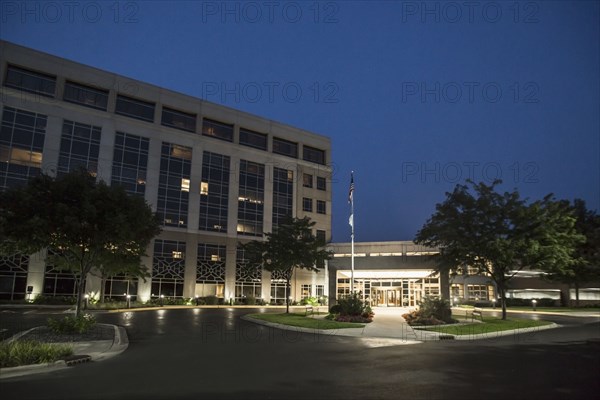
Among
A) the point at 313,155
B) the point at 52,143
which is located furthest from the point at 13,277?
the point at 313,155

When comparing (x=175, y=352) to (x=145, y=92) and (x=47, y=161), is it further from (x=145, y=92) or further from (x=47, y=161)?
(x=145, y=92)

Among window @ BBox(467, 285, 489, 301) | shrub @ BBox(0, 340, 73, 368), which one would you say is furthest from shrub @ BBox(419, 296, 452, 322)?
window @ BBox(467, 285, 489, 301)

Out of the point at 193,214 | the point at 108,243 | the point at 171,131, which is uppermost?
the point at 171,131

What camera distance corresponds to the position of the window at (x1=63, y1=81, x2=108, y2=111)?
184ft

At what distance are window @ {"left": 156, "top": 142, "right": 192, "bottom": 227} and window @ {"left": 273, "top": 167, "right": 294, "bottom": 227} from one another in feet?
45.9

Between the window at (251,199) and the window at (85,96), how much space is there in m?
20.3

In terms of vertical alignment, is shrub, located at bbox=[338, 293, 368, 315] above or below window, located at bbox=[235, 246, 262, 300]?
below

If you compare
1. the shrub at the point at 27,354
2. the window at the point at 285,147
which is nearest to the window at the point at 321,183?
the window at the point at 285,147

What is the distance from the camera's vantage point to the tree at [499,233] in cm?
3316

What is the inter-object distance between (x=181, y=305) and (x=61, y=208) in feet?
122

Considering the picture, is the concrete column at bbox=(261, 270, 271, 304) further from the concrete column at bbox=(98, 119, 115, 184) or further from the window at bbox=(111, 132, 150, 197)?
the concrete column at bbox=(98, 119, 115, 184)

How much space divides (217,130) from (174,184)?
1108cm

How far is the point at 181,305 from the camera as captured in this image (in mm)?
56938

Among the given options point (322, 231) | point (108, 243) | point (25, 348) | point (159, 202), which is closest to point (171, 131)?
point (159, 202)
